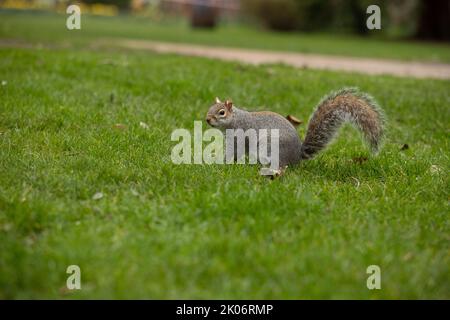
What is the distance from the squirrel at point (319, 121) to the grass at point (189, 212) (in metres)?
0.16

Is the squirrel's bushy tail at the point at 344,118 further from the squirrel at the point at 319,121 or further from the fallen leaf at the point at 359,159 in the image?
the fallen leaf at the point at 359,159

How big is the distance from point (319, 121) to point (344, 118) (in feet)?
0.56

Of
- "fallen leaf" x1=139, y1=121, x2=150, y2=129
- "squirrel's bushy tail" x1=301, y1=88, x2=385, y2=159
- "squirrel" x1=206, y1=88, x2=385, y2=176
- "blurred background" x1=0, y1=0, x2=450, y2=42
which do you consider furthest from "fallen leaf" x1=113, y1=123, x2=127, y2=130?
"blurred background" x1=0, y1=0, x2=450, y2=42

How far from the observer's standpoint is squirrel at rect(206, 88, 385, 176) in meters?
3.58

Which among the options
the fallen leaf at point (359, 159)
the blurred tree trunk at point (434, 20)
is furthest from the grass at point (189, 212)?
the blurred tree trunk at point (434, 20)

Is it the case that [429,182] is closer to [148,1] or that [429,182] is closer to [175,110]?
[175,110]

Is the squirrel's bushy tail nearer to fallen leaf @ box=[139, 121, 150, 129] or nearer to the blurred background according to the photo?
fallen leaf @ box=[139, 121, 150, 129]

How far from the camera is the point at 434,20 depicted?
58.9 ft

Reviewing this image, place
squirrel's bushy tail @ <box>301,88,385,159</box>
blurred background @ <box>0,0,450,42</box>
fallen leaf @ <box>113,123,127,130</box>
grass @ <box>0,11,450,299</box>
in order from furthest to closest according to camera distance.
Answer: blurred background @ <box>0,0,450,42</box> < fallen leaf @ <box>113,123,127,130</box> < squirrel's bushy tail @ <box>301,88,385,159</box> < grass @ <box>0,11,450,299</box>

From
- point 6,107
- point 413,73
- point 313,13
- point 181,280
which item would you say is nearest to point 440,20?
point 313,13

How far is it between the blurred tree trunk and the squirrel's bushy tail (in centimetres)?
1555

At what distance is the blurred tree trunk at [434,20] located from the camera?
17609 millimetres

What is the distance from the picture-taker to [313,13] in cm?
2072
